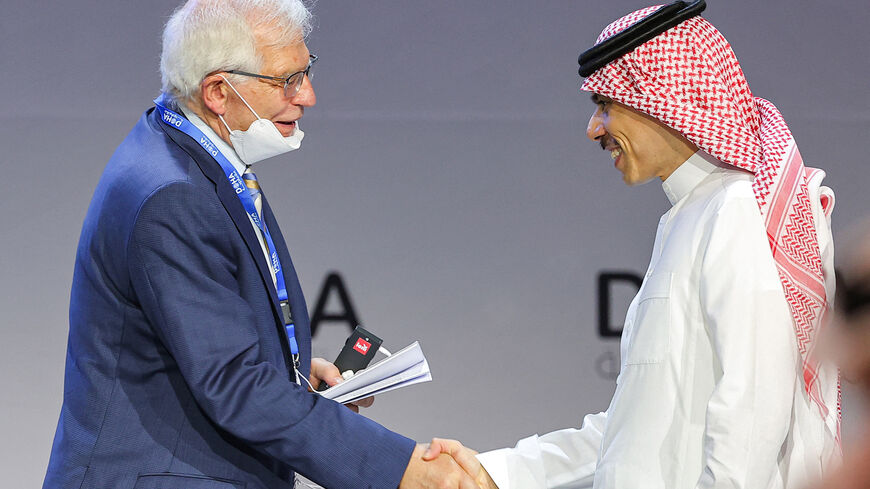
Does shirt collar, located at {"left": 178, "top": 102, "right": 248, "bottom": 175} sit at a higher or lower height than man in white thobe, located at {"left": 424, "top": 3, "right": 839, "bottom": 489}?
higher

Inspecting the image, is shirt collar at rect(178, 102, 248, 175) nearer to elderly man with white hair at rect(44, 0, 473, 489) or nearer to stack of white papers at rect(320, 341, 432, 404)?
elderly man with white hair at rect(44, 0, 473, 489)

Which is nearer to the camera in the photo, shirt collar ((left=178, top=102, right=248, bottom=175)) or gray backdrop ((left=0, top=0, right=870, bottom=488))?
shirt collar ((left=178, top=102, right=248, bottom=175))

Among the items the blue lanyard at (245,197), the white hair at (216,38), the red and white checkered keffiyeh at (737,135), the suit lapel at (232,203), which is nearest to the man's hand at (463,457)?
the blue lanyard at (245,197)

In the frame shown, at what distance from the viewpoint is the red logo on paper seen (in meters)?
2.37

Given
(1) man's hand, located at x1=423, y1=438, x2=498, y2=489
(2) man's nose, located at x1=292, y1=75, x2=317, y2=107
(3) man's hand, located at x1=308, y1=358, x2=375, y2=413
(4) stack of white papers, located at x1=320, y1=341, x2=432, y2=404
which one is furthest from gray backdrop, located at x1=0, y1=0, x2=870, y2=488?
(4) stack of white papers, located at x1=320, y1=341, x2=432, y2=404

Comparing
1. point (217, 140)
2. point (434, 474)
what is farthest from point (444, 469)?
point (217, 140)

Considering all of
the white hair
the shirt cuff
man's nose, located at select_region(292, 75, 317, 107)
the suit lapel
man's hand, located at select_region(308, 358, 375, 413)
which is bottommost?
the shirt cuff

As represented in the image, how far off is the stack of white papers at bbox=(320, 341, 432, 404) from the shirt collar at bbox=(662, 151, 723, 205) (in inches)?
24.2

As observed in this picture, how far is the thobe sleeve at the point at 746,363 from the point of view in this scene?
167 centimetres

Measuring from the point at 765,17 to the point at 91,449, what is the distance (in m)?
3.33

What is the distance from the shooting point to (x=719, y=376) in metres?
1.75

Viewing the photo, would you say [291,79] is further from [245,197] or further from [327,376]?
[327,376]

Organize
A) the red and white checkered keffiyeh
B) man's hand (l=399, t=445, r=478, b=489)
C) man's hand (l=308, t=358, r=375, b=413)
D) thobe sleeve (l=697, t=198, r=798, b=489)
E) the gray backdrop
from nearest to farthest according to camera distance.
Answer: thobe sleeve (l=697, t=198, r=798, b=489), the red and white checkered keffiyeh, man's hand (l=399, t=445, r=478, b=489), man's hand (l=308, t=358, r=375, b=413), the gray backdrop

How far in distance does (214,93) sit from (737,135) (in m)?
1.06
